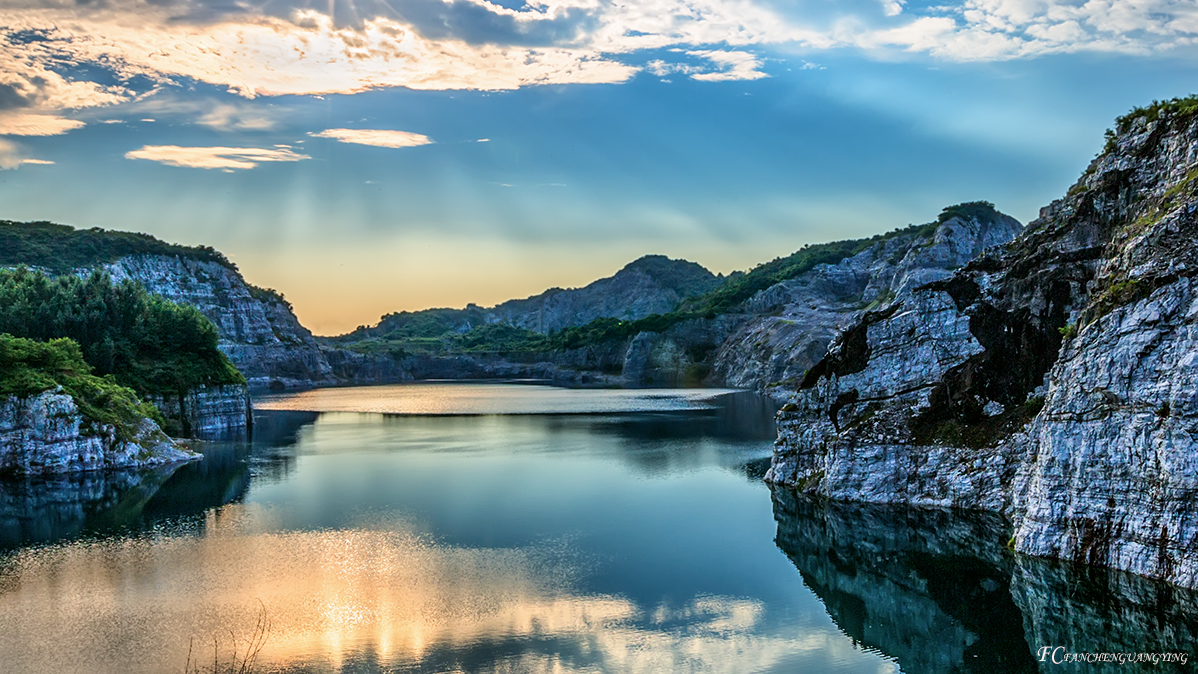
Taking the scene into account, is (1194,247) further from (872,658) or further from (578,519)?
(578,519)

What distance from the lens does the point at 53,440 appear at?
64.0m

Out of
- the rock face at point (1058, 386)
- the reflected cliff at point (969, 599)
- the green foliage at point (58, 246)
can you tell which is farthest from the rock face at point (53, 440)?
the green foliage at point (58, 246)

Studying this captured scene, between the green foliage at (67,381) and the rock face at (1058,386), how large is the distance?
5393 cm

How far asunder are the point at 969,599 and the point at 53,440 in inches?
2528

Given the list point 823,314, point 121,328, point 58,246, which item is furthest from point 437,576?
point 58,246

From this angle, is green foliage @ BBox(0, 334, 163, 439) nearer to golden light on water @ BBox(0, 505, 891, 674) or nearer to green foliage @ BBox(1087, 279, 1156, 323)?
golden light on water @ BBox(0, 505, 891, 674)

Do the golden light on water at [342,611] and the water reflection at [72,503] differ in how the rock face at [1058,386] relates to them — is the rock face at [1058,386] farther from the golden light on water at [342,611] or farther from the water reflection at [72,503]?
the water reflection at [72,503]

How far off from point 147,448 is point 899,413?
60.6 meters

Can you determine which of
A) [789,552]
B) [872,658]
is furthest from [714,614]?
[789,552]

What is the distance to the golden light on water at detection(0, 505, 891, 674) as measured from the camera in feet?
93.0

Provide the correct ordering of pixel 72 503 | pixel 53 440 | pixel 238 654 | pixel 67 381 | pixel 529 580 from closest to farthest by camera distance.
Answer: pixel 238 654, pixel 529 580, pixel 72 503, pixel 53 440, pixel 67 381

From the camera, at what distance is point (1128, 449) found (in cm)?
3152

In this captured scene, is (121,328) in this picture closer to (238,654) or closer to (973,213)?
(238,654)

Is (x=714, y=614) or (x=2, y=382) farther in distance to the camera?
(x=2, y=382)
